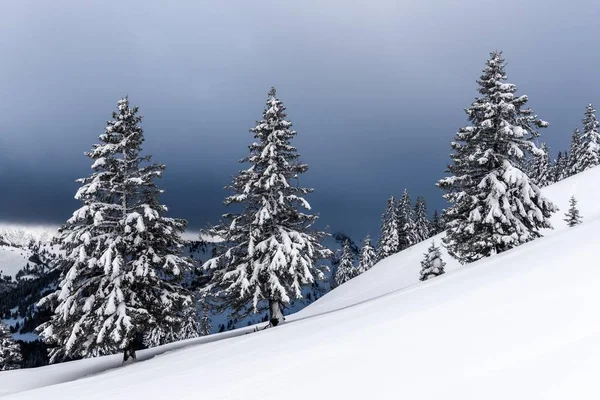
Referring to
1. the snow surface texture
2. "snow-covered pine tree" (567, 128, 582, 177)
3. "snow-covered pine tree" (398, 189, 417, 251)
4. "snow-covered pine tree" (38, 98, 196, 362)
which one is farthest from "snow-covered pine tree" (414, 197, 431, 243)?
the snow surface texture

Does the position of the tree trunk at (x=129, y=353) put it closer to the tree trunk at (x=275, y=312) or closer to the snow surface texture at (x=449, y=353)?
the tree trunk at (x=275, y=312)

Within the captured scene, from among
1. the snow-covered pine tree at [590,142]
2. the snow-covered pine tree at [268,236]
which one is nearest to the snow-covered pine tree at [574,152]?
the snow-covered pine tree at [590,142]

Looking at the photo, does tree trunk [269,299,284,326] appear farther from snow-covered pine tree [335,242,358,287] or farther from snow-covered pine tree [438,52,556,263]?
snow-covered pine tree [335,242,358,287]

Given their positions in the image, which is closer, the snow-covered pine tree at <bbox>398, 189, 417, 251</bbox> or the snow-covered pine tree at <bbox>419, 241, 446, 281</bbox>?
the snow-covered pine tree at <bbox>419, 241, 446, 281</bbox>

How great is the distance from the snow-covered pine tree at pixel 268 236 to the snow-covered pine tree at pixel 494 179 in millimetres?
7367

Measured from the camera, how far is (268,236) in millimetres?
19062

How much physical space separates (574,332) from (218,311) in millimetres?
17219

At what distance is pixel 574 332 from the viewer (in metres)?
3.86

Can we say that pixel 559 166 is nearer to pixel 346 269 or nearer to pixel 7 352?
pixel 346 269

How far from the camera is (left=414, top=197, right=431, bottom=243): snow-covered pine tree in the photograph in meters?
72.6

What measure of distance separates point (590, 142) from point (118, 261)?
65.4 m

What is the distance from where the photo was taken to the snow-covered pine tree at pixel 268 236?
1745 cm

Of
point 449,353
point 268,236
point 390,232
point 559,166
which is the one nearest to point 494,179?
point 268,236

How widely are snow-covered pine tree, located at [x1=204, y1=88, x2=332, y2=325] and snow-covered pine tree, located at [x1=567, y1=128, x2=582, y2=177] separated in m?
57.4
